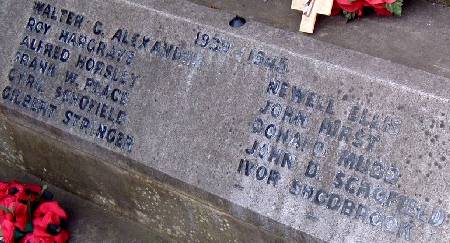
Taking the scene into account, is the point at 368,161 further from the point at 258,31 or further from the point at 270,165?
the point at 258,31

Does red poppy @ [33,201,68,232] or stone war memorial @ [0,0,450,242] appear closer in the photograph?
stone war memorial @ [0,0,450,242]

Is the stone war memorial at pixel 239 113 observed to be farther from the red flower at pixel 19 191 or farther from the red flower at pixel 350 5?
the red flower at pixel 19 191

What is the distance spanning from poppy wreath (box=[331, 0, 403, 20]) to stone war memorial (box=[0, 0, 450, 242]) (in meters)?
0.05

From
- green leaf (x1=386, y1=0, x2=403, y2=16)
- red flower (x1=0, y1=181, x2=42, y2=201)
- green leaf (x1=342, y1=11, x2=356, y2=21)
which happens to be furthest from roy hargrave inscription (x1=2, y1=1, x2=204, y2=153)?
green leaf (x1=386, y1=0, x2=403, y2=16)

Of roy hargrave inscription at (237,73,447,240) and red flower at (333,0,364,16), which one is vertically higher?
red flower at (333,0,364,16)

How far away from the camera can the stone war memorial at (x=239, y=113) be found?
2.68 m

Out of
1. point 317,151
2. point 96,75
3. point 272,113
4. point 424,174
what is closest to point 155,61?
point 96,75

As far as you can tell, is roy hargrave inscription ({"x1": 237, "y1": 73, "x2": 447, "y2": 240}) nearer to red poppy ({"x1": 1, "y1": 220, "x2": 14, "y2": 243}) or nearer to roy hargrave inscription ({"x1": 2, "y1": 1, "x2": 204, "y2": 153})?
roy hargrave inscription ({"x1": 2, "y1": 1, "x2": 204, "y2": 153})

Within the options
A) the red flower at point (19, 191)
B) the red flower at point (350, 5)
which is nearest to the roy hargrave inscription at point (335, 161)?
the red flower at point (350, 5)

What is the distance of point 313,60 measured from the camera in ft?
9.37

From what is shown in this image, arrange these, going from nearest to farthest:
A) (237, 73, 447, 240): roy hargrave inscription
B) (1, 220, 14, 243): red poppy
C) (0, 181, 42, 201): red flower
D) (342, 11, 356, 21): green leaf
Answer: (237, 73, 447, 240): roy hargrave inscription, (342, 11, 356, 21): green leaf, (1, 220, 14, 243): red poppy, (0, 181, 42, 201): red flower

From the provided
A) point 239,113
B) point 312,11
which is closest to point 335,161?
point 239,113

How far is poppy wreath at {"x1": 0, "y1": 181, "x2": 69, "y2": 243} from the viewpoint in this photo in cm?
358

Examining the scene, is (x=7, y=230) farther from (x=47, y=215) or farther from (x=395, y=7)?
(x=395, y=7)
